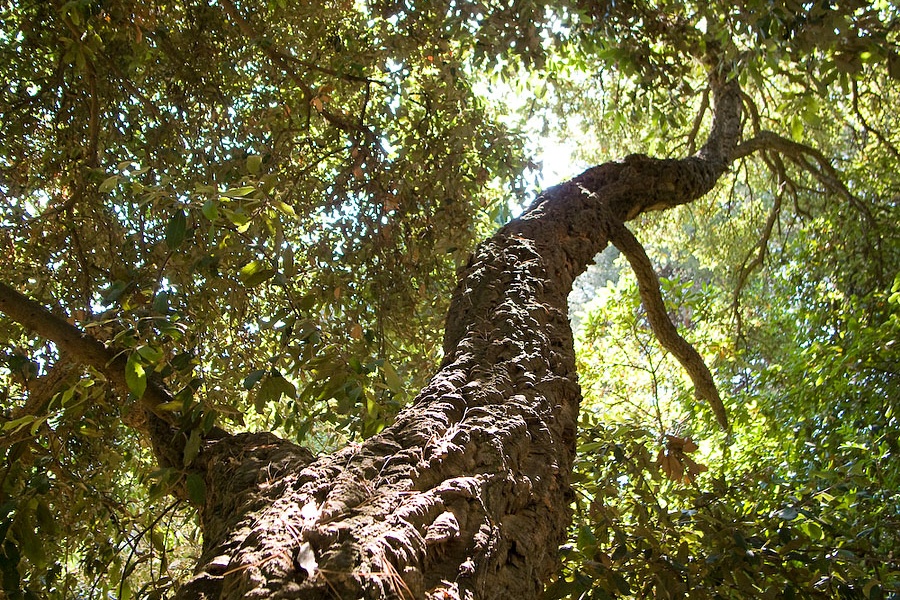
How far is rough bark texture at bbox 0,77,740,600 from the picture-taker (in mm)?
1075

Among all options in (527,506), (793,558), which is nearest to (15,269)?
(527,506)

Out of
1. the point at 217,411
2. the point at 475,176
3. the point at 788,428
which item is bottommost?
the point at 217,411

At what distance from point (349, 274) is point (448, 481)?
2.25 meters

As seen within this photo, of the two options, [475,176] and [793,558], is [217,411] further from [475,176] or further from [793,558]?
[475,176]

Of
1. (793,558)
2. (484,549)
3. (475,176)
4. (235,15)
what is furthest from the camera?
(475,176)

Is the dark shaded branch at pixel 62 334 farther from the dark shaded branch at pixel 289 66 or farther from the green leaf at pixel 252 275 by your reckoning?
the dark shaded branch at pixel 289 66

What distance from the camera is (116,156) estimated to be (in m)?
3.54

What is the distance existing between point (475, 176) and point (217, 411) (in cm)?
226

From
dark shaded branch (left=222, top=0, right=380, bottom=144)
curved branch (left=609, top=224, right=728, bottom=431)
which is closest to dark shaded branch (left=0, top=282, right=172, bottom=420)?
dark shaded branch (left=222, top=0, right=380, bottom=144)

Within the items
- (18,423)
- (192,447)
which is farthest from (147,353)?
(18,423)

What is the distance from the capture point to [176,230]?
5.80 ft

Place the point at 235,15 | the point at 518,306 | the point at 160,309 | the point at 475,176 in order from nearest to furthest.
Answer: the point at 160,309 → the point at 518,306 → the point at 235,15 → the point at 475,176

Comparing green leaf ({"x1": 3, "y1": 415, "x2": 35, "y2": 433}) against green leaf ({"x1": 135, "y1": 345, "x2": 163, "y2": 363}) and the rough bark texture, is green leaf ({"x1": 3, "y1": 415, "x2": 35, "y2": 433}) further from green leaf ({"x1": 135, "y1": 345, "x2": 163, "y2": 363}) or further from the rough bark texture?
green leaf ({"x1": 135, "y1": 345, "x2": 163, "y2": 363})

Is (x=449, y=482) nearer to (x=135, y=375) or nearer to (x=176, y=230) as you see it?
(x=135, y=375)
